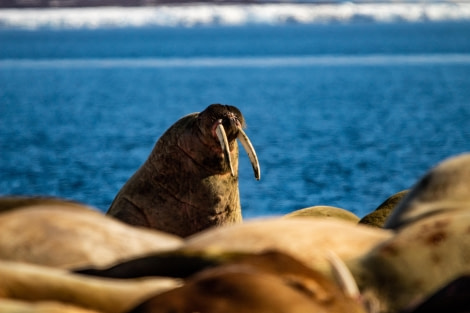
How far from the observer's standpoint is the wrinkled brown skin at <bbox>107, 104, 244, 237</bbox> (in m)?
7.93

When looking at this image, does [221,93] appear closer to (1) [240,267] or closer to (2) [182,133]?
(2) [182,133]

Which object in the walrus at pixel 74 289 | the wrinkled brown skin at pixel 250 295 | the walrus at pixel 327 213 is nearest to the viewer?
the wrinkled brown skin at pixel 250 295

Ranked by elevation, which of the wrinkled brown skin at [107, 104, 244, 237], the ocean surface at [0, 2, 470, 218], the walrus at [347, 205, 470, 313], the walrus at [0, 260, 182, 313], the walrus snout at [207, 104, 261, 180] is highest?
the walrus at [0, 260, 182, 313]

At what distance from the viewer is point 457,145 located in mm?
43125

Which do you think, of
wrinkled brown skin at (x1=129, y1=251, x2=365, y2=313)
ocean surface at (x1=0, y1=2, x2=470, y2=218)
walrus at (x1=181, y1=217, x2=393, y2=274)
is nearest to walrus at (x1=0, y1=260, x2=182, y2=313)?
wrinkled brown skin at (x1=129, y1=251, x2=365, y2=313)

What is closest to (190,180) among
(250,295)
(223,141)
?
(223,141)

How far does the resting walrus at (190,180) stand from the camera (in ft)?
26.0

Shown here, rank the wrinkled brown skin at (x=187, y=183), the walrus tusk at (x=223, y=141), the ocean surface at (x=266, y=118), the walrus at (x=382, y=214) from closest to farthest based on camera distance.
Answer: the walrus at (x=382, y=214) < the wrinkled brown skin at (x=187, y=183) < the walrus tusk at (x=223, y=141) < the ocean surface at (x=266, y=118)

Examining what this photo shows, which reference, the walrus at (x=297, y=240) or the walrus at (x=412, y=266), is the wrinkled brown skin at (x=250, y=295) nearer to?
Answer: the walrus at (x=297, y=240)

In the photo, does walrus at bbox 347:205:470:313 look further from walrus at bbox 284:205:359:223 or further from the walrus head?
the walrus head

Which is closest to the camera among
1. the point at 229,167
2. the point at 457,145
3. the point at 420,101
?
the point at 229,167

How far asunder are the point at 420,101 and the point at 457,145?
28318 mm

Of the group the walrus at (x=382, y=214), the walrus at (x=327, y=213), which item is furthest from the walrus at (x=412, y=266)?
the walrus at (x=327, y=213)

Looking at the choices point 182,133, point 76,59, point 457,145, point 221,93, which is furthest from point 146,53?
point 182,133
